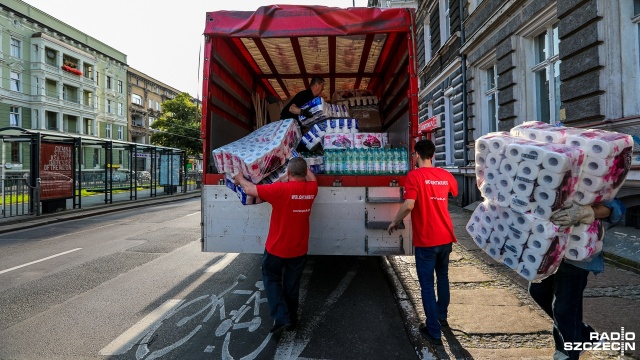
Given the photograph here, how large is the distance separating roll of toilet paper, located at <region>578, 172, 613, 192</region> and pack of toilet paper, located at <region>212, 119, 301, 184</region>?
2789mm

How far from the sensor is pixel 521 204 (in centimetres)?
255

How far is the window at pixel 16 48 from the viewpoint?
31609 millimetres

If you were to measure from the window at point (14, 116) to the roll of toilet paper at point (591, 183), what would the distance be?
4067 centimetres

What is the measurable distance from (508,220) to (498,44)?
9.75 metres

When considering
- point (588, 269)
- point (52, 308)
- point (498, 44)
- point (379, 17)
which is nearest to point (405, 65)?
point (379, 17)

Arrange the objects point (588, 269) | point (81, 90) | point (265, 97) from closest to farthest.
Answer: point (588, 269) → point (265, 97) → point (81, 90)

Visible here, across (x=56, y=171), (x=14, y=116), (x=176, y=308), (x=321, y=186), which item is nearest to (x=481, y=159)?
(x=321, y=186)

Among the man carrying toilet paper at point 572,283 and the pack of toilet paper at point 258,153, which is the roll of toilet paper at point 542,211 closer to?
the man carrying toilet paper at point 572,283

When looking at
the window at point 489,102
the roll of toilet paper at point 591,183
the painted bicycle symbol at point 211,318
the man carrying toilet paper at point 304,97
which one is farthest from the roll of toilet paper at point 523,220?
the window at point 489,102

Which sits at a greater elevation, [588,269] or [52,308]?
[588,269]

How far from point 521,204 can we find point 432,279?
1330mm

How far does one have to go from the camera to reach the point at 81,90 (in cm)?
3928

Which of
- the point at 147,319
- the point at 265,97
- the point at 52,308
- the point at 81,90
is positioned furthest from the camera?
the point at 81,90

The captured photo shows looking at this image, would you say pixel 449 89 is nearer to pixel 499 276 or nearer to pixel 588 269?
pixel 499 276
